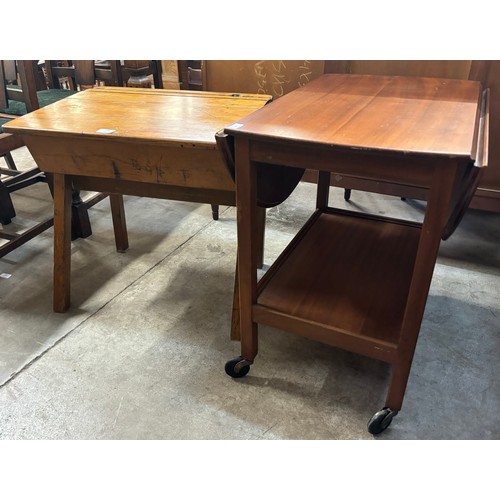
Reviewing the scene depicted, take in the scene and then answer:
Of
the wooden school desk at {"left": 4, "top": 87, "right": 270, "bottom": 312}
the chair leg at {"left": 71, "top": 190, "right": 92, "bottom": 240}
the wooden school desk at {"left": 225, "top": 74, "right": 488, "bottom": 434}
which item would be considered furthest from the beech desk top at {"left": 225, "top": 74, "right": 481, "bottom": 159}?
the chair leg at {"left": 71, "top": 190, "right": 92, "bottom": 240}

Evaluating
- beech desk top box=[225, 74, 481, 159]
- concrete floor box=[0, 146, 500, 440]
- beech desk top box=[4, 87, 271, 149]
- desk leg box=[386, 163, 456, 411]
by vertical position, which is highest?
beech desk top box=[225, 74, 481, 159]

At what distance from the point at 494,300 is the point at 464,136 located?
107 centimetres

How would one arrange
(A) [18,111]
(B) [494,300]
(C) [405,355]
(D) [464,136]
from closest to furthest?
(D) [464,136] < (C) [405,355] < (B) [494,300] < (A) [18,111]

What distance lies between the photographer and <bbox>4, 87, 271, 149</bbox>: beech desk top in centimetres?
136

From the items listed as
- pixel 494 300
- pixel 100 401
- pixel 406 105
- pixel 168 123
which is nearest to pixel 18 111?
pixel 168 123

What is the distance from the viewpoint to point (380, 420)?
1.22m

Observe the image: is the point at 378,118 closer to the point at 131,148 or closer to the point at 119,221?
the point at 131,148

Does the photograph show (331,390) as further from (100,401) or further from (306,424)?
(100,401)

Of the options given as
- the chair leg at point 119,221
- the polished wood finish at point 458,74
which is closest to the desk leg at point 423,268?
the polished wood finish at point 458,74

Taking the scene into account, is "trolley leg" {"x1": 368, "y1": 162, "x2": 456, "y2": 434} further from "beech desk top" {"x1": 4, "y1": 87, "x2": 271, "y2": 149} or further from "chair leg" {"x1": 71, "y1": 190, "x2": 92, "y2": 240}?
"chair leg" {"x1": 71, "y1": 190, "x2": 92, "y2": 240}

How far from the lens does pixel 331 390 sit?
139cm

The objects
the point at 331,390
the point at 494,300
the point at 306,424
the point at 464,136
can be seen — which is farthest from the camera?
the point at 494,300

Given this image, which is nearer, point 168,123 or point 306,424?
point 306,424

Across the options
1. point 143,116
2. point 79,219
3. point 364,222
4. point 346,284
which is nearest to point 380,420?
point 346,284
